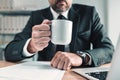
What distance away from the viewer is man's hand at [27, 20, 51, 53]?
36.1 inches

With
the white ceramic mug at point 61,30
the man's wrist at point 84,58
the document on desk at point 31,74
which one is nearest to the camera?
the document on desk at point 31,74

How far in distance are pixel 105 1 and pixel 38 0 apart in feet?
Answer: 2.94

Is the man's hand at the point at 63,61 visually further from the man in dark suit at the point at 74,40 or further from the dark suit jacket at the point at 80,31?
the dark suit jacket at the point at 80,31

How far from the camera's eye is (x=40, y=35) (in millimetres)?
962

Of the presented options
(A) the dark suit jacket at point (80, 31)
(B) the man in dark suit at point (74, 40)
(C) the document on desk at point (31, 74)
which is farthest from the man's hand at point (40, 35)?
(A) the dark suit jacket at point (80, 31)

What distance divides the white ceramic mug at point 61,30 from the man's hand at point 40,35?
4 centimetres

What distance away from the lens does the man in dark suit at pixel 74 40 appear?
1021mm

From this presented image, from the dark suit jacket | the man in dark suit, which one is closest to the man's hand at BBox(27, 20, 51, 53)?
the man in dark suit

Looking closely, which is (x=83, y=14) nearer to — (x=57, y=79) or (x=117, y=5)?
(x=57, y=79)

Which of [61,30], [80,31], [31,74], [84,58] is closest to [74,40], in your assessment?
[80,31]

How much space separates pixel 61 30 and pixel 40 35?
14 centimetres

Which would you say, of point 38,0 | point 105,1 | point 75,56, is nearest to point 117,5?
point 105,1

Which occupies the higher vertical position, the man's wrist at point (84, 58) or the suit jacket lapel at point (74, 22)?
the suit jacket lapel at point (74, 22)

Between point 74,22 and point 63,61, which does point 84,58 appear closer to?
point 63,61
